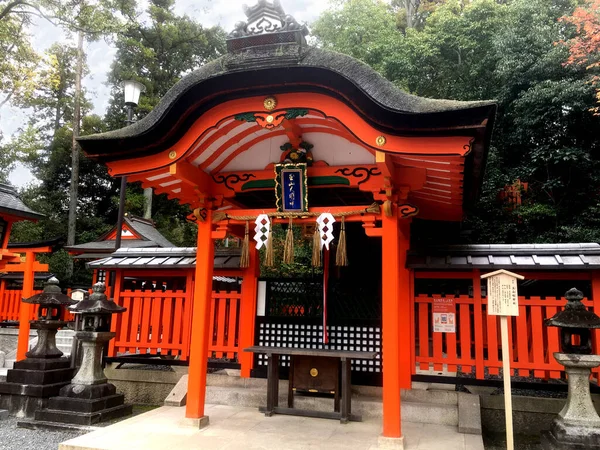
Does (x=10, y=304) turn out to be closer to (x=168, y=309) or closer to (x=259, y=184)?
(x=168, y=309)

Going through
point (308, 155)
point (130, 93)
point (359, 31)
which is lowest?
point (308, 155)

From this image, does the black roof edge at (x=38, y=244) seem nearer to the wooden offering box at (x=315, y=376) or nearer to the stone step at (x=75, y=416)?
the stone step at (x=75, y=416)

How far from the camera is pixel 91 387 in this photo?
6684mm

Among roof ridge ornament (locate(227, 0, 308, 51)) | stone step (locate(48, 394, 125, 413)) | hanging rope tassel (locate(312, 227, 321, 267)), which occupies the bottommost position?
stone step (locate(48, 394, 125, 413))

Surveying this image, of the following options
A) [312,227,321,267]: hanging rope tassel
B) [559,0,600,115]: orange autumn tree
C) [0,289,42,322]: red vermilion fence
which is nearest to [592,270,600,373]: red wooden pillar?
[312,227,321,267]: hanging rope tassel

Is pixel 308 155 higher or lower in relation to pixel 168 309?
higher

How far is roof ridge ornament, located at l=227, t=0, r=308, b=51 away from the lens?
16.0ft

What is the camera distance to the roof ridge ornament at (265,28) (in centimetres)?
486

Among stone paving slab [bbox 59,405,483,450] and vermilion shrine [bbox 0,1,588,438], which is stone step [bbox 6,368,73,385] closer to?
vermilion shrine [bbox 0,1,588,438]

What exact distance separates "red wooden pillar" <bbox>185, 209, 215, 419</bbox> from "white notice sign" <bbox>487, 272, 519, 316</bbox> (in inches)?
137

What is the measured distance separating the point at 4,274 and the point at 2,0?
411 inches

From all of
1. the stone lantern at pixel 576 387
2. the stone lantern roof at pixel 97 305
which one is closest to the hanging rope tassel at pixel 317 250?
the stone lantern at pixel 576 387

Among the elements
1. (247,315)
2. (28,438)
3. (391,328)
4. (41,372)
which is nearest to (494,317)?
(391,328)

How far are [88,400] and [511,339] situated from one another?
634cm
